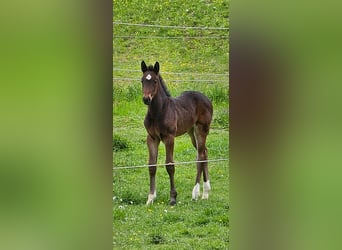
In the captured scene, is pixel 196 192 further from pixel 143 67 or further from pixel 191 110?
pixel 143 67

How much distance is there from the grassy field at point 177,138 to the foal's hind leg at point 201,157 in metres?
0.03

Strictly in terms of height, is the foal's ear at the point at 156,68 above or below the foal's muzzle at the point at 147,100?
above

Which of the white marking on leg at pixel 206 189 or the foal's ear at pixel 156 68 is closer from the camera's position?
the foal's ear at pixel 156 68

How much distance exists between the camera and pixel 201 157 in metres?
3.85

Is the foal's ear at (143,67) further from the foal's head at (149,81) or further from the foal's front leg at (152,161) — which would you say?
the foal's front leg at (152,161)

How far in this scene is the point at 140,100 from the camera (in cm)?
369

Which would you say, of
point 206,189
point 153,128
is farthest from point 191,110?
point 206,189

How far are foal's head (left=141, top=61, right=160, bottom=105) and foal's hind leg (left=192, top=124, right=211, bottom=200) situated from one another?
386 millimetres

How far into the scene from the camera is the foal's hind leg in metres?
3.84

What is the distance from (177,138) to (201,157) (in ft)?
0.67

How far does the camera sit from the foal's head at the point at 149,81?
12.1 ft

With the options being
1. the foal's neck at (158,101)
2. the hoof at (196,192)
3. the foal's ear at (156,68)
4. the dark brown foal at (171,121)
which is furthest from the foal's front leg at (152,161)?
the foal's ear at (156,68)
